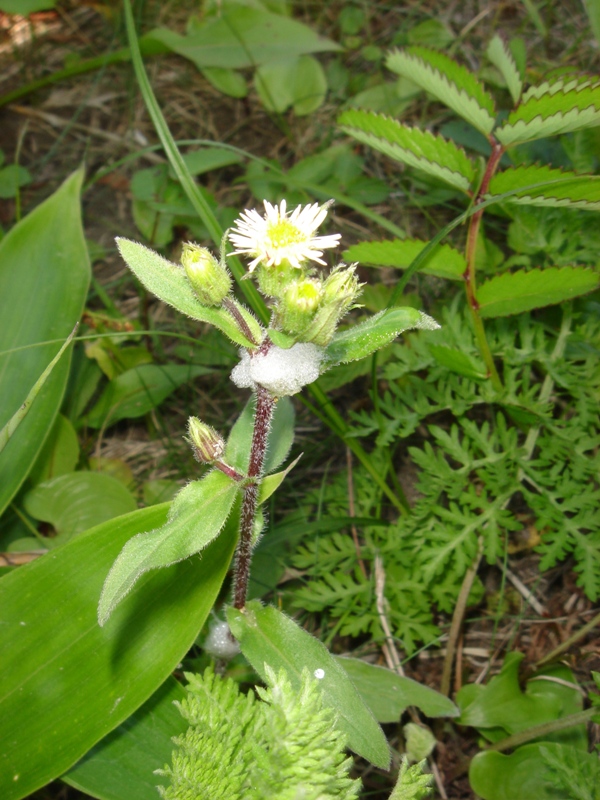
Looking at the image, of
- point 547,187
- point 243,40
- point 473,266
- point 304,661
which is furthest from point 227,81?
point 304,661

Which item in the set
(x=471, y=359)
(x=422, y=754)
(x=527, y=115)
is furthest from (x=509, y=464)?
(x=527, y=115)

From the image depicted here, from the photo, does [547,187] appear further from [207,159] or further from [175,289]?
[207,159]

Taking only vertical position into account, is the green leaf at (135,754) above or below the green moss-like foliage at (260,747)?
below

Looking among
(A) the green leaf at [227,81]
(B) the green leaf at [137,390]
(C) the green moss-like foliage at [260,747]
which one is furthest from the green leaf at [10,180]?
(C) the green moss-like foliage at [260,747]

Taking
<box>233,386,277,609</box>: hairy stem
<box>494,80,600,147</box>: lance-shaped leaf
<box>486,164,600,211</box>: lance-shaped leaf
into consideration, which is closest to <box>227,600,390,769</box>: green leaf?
<box>233,386,277,609</box>: hairy stem

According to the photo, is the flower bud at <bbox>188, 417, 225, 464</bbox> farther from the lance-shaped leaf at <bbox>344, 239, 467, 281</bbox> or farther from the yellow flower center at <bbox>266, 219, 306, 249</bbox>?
the lance-shaped leaf at <bbox>344, 239, 467, 281</bbox>

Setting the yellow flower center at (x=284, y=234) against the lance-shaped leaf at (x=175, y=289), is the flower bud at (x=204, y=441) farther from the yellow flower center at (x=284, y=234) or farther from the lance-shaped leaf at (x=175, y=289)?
the yellow flower center at (x=284, y=234)
